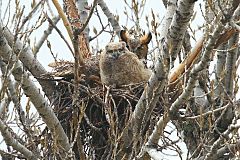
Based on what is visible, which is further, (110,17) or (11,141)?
(110,17)

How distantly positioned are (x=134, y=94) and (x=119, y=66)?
0.87m

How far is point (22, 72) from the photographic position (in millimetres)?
4812

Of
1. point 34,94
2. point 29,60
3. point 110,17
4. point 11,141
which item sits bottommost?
point 11,141

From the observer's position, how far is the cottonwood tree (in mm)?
4246

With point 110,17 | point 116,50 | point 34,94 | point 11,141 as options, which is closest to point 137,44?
point 116,50

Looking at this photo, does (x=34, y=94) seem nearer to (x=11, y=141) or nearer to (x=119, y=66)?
(x=11, y=141)

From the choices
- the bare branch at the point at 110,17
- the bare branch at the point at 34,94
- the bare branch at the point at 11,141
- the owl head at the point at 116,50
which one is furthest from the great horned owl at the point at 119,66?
the bare branch at the point at 11,141

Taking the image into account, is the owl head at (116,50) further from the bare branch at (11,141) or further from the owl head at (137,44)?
the bare branch at (11,141)

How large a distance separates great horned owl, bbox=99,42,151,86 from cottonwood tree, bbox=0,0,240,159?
0.17m

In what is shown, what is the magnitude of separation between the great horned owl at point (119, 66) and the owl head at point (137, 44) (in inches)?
10.5

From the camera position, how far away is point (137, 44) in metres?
7.23

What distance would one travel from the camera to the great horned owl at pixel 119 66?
6.76m

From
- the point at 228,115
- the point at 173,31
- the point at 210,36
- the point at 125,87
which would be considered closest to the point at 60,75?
the point at 125,87

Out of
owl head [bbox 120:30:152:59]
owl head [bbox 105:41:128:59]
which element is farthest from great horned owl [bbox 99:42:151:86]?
owl head [bbox 120:30:152:59]
